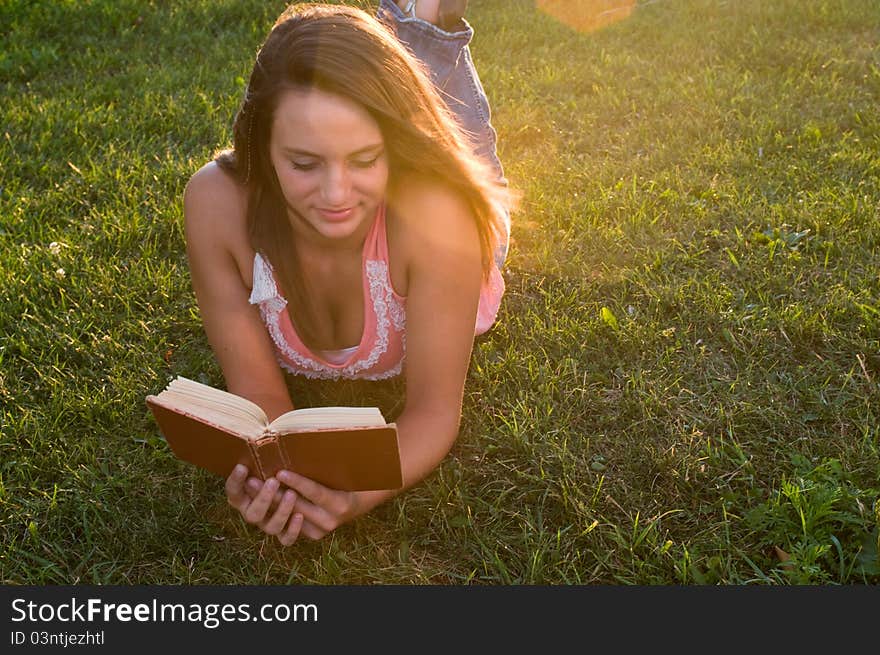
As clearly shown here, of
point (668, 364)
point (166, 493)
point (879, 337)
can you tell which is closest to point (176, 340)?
point (166, 493)

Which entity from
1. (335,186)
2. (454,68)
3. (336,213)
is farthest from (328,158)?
(454,68)

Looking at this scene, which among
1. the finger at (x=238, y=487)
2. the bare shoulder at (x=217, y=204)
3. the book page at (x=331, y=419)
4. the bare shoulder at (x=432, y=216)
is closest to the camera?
the book page at (x=331, y=419)

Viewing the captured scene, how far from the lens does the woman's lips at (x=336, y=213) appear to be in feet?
7.74

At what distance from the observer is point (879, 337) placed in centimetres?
321

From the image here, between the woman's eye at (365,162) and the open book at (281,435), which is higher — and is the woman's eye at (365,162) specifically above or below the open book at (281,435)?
above

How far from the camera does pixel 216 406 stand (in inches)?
79.2

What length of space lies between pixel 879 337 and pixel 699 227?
1.08 metres

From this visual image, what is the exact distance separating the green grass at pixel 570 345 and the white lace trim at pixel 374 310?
0.20 m

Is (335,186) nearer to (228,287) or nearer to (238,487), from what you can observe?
(228,287)

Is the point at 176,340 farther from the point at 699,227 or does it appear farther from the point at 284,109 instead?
the point at 699,227

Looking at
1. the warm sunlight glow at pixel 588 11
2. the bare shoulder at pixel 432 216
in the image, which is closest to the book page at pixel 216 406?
the bare shoulder at pixel 432 216

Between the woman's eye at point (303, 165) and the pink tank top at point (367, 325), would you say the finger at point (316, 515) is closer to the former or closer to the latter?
the pink tank top at point (367, 325)

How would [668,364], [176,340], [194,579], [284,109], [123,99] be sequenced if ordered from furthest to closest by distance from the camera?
1. [123,99]
2. [176,340]
3. [668,364]
4. [194,579]
5. [284,109]

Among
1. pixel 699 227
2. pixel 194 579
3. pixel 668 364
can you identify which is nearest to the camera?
pixel 194 579
